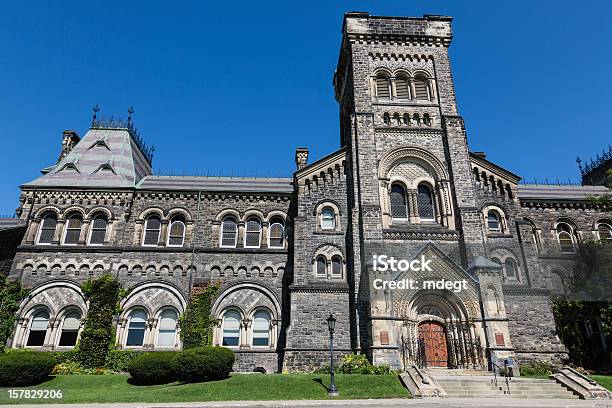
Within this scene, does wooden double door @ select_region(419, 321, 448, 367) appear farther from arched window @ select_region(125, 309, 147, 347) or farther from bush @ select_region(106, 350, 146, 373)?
arched window @ select_region(125, 309, 147, 347)

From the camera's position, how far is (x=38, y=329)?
2422 cm

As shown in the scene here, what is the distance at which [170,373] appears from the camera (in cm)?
1916

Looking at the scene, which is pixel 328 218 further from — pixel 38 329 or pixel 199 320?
pixel 38 329

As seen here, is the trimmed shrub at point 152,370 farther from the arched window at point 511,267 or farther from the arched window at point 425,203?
the arched window at point 511,267

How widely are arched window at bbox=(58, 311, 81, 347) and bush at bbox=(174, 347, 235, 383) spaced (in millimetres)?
8975

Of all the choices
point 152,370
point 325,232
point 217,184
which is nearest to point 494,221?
point 325,232

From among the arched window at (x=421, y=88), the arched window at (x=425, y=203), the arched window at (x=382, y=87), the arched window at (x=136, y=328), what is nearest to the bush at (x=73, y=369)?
the arched window at (x=136, y=328)

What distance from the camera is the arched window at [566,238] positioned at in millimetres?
28984

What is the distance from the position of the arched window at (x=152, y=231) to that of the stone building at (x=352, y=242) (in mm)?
182

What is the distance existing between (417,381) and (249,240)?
14.1 meters

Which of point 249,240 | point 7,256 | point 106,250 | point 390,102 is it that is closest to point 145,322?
point 106,250

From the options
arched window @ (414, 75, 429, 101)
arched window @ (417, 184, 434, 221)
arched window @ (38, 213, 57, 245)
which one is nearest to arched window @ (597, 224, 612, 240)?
arched window @ (417, 184, 434, 221)

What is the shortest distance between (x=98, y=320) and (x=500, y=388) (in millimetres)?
20478

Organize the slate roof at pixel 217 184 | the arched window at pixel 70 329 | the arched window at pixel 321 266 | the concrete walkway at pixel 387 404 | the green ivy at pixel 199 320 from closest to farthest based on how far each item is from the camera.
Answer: the concrete walkway at pixel 387 404 → the green ivy at pixel 199 320 → the arched window at pixel 70 329 → the arched window at pixel 321 266 → the slate roof at pixel 217 184
